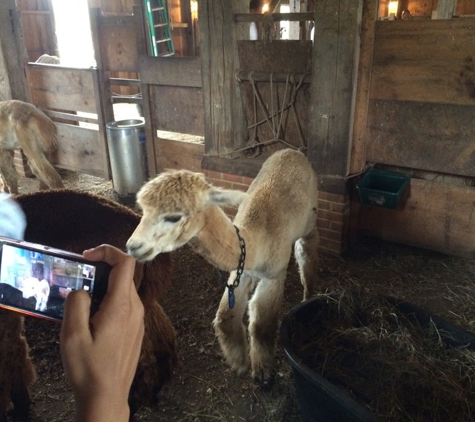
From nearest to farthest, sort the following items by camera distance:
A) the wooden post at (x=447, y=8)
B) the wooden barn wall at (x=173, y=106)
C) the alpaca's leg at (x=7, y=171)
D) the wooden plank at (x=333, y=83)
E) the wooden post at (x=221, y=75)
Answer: the wooden plank at (x=333, y=83) < the wooden post at (x=221, y=75) < the wooden barn wall at (x=173, y=106) < the alpaca's leg at (x=7, y=171) < the wooden post at (x=447, y=8)

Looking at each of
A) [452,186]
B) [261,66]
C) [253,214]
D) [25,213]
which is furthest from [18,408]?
[452,186]

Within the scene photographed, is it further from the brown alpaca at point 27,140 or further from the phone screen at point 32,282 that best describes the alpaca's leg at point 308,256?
the brown alpaca at point 27,140

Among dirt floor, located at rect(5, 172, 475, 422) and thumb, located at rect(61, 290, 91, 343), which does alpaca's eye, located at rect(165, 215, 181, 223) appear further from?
dirt floor, located at rect(5, 172, 475, 422)

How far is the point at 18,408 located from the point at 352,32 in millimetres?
3583

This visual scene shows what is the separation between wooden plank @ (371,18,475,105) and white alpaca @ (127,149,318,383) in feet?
3.99

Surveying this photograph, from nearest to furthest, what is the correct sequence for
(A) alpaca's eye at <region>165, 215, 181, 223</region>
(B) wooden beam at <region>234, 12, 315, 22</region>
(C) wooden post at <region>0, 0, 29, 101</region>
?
1. (A) alpaca's eye at <region>165, 215, 181, 223</region>
2. (B) wooden beam at <region>234, 12, 315, 22</region>
3. (C) wooden post at <region>0, 0, 29, 101</region>

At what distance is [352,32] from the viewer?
3.46 metres

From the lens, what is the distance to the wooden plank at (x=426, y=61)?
3.34 m

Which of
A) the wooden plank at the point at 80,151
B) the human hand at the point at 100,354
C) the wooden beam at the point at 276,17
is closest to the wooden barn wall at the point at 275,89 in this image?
the wooden beam at the point at 276,17

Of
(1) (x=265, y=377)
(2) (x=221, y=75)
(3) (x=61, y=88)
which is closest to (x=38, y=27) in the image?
(3) (x=61, y=88)

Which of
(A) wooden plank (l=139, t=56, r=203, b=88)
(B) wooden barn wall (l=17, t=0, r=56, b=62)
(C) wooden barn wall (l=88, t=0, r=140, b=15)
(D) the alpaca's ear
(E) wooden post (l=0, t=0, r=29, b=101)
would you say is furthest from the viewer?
(C) wooden barn wall (l=88, t=0, r=140, b=15)

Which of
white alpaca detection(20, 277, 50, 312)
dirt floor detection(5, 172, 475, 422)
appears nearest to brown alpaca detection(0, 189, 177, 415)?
dirt floor detection(5, 172, 475, 422)

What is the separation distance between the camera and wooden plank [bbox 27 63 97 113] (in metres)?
5.71

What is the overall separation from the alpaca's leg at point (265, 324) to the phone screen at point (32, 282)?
1667mm
